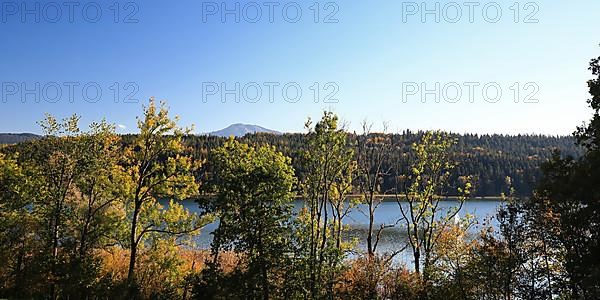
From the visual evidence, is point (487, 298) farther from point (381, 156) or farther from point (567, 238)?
point (381, 156)

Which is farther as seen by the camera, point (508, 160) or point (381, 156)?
point (508, 160)

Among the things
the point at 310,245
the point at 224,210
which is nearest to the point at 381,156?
the point at 310,245

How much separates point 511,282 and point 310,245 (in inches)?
338

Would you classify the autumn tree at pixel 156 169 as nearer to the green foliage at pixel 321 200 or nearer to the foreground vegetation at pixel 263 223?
the foreground vegetation at pixel 263 223

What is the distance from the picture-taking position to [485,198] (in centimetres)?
11700

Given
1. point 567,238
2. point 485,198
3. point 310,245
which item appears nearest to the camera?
point 567,238

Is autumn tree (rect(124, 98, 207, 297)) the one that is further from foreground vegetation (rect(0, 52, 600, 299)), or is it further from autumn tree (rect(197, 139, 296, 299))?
autumn tree (rect(197, 139, 296, 299))

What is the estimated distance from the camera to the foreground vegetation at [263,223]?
1738cm

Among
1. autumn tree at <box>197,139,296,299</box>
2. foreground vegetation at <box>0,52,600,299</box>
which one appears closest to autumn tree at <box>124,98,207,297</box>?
foreground vegetation at <box>0,52,600,299</box>

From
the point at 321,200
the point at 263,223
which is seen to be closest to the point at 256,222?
the point at 263,223

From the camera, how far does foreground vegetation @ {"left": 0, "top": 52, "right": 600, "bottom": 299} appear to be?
684 inches

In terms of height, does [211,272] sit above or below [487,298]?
above

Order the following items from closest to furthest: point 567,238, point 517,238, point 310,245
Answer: point 567,238, point 517,238, point 310,245

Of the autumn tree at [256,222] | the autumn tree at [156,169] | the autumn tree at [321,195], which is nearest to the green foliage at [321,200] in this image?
the autumn tree at [321,195]
